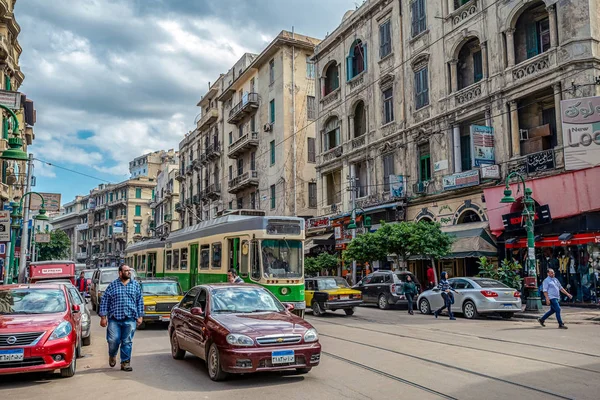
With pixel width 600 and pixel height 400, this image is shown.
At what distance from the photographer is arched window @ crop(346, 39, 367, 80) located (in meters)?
35.4

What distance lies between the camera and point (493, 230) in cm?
2438

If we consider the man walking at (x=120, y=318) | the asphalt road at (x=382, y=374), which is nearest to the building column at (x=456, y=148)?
the asphalt road at (x=382, y=374)

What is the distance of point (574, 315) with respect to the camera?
736 inches

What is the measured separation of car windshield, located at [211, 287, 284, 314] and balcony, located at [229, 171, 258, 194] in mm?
37554

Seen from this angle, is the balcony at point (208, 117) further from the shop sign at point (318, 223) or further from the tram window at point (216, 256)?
the tram window at point (216, 256)

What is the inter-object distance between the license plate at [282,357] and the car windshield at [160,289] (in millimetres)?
9684

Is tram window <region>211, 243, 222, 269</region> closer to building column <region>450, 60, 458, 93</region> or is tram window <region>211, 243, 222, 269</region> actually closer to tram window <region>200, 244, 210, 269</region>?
tram window <region>200, 244, 210, 269</region>

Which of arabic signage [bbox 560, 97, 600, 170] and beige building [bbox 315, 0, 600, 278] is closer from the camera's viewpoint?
arabic signage [bbox 560, 97, 600, 170]

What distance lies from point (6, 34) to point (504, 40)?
94.8ft

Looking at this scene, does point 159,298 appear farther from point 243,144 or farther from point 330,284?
point 243,144

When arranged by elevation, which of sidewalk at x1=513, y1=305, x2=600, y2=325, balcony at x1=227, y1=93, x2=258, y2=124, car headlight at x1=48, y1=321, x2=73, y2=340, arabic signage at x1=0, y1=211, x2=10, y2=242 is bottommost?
sidewalk at x1=513, y1=305, x2=600, y2=325

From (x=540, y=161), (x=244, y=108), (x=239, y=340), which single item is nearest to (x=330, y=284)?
(x=540, y=161)

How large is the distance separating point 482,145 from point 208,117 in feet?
128

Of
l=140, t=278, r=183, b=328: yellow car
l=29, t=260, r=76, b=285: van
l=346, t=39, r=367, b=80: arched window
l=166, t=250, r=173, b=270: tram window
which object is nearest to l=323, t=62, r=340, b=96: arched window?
l=346, t=39, r=367, b=80: arched window
